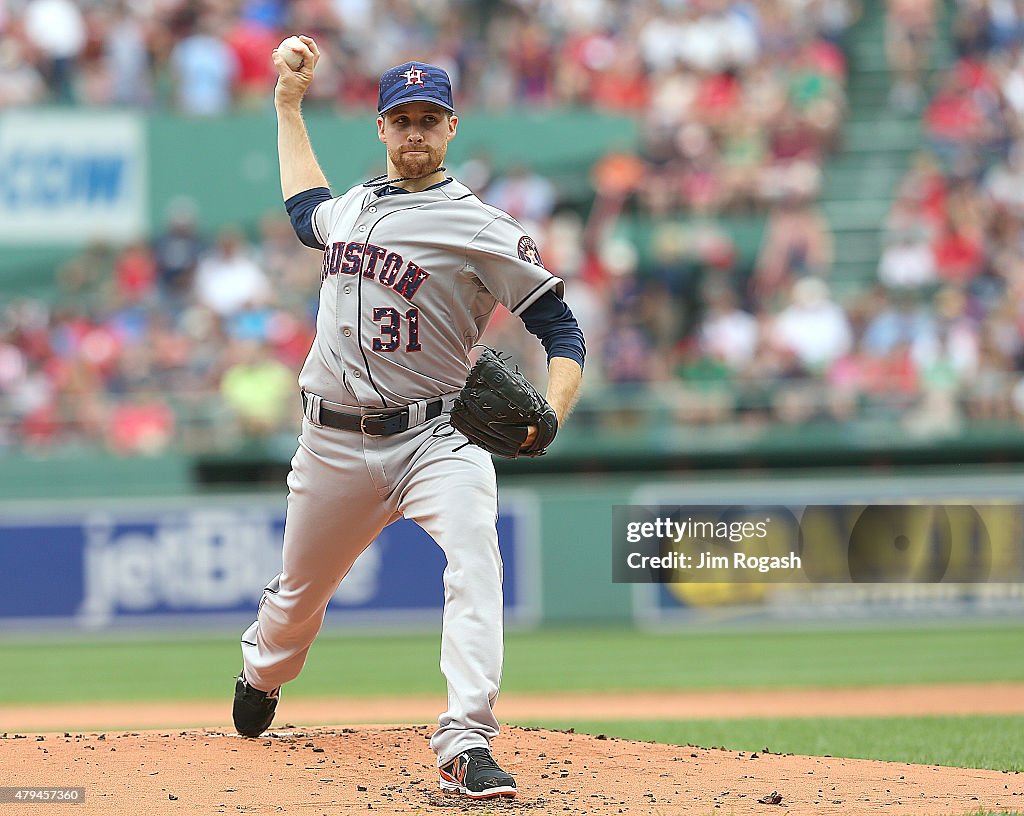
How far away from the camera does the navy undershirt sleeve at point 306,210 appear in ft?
17.3

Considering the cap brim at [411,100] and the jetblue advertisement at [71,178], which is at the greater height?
the jetblue advertisement at [71,178]

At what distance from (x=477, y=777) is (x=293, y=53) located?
252 cm

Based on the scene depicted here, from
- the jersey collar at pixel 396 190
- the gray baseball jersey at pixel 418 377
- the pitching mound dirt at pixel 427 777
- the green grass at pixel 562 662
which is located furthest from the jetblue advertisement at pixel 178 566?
the jersey collar at pixel 396 190

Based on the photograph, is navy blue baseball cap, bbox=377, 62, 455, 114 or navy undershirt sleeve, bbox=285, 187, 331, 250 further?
navy undershirt sleeve, bbox=285, 187, 331, 250

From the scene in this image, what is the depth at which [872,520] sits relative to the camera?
498 inches

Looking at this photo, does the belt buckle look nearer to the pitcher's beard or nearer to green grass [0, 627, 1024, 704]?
the pitcher's beard

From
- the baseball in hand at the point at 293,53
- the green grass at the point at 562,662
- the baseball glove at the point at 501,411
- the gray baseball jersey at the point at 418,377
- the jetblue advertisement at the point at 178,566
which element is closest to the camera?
the baseball glove at the point at 501,411

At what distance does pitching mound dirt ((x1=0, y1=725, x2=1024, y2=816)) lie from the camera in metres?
4.52

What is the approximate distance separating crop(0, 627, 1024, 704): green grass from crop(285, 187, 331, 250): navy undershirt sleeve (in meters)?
4.74

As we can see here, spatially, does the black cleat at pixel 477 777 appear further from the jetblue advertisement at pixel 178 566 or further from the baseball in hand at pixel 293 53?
the jetblue advertisement at pixel 178 566

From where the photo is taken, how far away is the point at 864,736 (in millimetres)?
6910

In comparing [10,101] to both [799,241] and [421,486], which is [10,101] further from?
[421,486]

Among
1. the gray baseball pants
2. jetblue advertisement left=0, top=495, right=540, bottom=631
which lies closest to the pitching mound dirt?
the gray baseball pants

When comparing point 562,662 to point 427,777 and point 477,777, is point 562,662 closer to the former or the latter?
point 427,777
